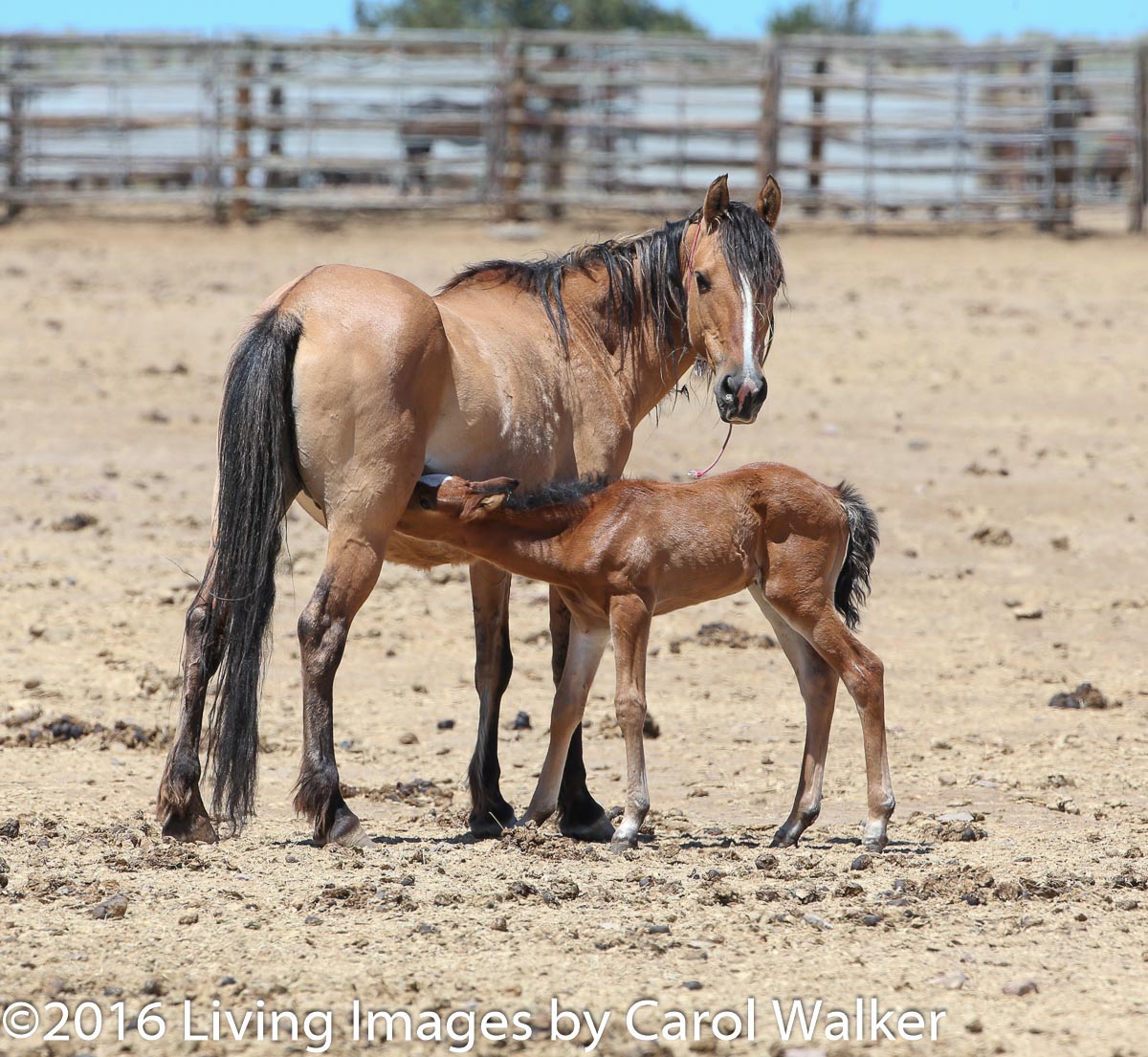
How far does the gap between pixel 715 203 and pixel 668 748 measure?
252 centimetres

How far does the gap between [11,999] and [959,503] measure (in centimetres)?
809

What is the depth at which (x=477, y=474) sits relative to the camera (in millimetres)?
5617

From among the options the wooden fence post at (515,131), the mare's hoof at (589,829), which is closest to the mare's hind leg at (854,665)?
the mare's hoof at (589,829)

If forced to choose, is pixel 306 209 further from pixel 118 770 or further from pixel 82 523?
pixel 118 770

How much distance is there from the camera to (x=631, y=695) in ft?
18.1

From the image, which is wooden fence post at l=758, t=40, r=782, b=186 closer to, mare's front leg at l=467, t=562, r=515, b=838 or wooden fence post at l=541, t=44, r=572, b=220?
wooden fence post at l=541, t=44, r=572, b=220

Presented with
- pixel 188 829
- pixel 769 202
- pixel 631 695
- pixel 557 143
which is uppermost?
pixel 769 202

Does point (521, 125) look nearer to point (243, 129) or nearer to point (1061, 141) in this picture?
point (243, 129)

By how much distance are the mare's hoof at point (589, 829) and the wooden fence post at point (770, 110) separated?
16641mm

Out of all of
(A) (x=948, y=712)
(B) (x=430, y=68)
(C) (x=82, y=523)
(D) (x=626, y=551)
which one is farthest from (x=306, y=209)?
(D) (x=626, y=551)

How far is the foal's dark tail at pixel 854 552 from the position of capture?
593 centimetres

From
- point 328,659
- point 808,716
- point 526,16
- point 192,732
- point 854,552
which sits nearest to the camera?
point 328,659

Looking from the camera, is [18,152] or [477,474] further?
[18,152]

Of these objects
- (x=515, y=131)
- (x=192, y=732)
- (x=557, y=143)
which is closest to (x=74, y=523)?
(x=192, y=732)
